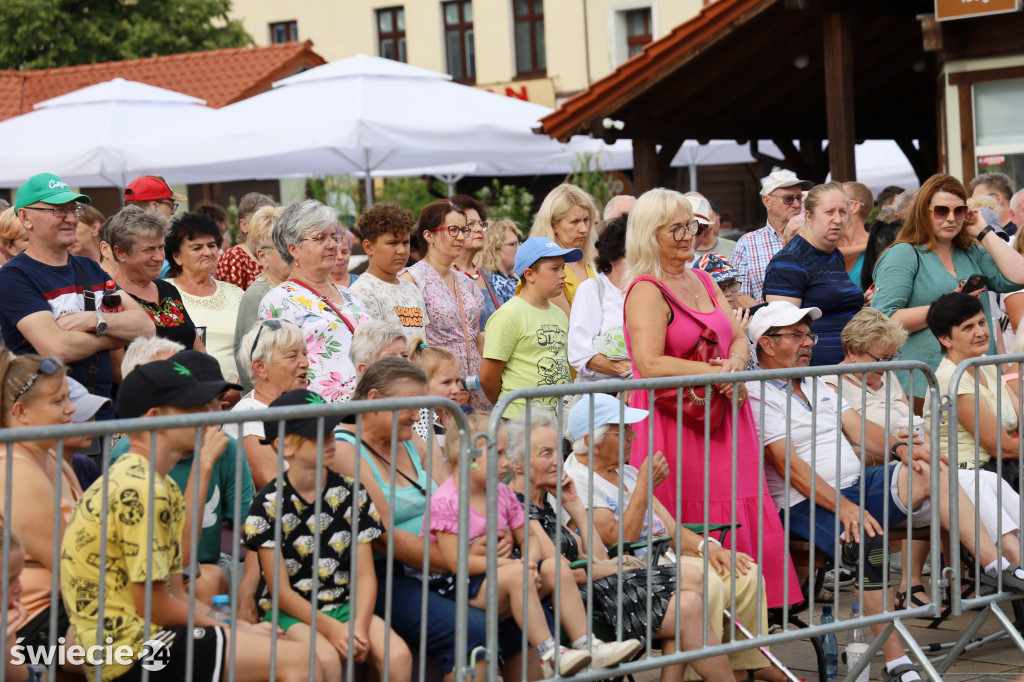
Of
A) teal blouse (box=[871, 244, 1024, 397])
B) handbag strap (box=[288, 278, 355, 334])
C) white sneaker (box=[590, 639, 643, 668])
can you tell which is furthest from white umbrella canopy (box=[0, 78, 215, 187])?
white sneaker (box=[590, 639, 643, 668])

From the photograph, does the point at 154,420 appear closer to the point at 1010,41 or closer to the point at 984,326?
the point at 984,326

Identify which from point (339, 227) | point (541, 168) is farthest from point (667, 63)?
point (339, 227)

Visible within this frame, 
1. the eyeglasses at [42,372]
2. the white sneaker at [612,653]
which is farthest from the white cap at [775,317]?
the eyeglasses at [42,372]

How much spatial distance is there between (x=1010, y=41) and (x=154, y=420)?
30.5ft

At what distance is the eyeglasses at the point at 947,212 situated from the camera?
21.8 ft

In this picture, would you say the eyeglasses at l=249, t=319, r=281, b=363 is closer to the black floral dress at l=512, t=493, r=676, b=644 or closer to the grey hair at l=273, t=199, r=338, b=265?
the grey hair at l=273, t=199, r=338, b=265

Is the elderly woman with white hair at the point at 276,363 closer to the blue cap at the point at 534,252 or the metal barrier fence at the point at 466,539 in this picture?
the metal barrier fence at the point at 466,539

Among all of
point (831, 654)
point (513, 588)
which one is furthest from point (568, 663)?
point (831, 654)

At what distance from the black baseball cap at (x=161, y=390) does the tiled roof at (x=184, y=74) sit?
77.4ft

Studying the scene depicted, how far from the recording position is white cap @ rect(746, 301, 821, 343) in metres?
5.45

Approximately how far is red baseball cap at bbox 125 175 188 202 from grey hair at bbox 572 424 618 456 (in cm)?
321

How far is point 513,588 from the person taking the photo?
4.04m

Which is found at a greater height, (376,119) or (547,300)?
(376,119)

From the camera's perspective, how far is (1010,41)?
416 inches
